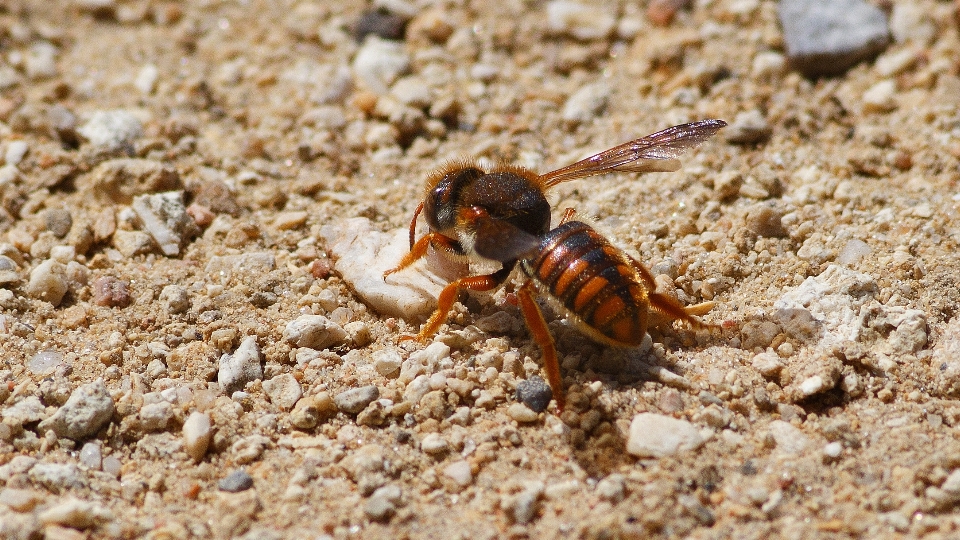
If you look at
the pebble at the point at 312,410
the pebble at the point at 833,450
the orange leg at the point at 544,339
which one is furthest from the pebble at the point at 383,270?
the pebble at the point at 833,450

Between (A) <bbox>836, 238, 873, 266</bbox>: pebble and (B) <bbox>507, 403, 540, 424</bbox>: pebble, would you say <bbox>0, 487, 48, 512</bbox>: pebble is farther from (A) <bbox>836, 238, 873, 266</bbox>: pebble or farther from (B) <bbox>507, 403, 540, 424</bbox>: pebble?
(A) <bbox>836, 238, 873, 266</bbox>: pebble

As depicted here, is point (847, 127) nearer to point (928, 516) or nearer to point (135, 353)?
point (928, 516)

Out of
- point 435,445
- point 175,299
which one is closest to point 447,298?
point 435,445

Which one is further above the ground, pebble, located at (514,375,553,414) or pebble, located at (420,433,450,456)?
pebble, located at (514,375,553,414)

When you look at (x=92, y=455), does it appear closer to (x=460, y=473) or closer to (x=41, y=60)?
(x=460, y=473)

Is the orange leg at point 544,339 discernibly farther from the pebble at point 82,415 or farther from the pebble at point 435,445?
the pebble at point 82,415

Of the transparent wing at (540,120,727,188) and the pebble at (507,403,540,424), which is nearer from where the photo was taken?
the pebble at (507,403,540,424)

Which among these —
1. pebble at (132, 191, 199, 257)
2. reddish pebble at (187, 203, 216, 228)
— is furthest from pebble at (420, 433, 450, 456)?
reddish pebble at (187, 203, 216, 228)
